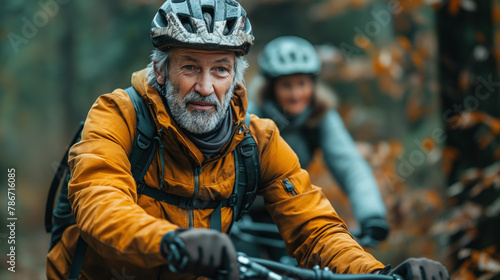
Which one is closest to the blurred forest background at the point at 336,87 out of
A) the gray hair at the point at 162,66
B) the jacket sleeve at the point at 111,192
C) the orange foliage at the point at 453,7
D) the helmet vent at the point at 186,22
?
the orange foliage at the point at 453,7

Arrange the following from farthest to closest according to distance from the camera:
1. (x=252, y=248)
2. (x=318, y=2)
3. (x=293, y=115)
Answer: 1. (x=318, y=2)
2. (x=293, y=115)
3. (x=252, y=248)

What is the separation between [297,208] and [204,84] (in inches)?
32.3

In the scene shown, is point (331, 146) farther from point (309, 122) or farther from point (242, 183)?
point (242, 183)

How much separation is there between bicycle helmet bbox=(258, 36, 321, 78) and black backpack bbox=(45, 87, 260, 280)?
320cm

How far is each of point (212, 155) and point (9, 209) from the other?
6.32 metres

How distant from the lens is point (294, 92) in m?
6.34

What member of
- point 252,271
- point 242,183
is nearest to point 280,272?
point 252,271

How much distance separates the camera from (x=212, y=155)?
3023 mm

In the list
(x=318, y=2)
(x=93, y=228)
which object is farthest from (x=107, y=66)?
(x=93, y=228)

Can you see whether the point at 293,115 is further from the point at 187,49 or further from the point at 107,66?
the point at 107,66

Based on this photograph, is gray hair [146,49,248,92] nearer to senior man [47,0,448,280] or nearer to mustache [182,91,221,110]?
senior man [47,0,448,280]

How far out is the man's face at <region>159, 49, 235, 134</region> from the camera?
304 cm

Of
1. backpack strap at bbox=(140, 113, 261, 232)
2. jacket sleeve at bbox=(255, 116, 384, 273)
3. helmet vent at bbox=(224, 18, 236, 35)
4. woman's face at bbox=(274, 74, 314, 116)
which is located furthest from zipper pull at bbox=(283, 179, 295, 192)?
woman's face at bbox=(274, 74, 314, 116)

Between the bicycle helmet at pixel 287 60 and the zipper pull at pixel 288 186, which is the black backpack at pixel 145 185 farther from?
the bicycle helmet at pixel 287 60
